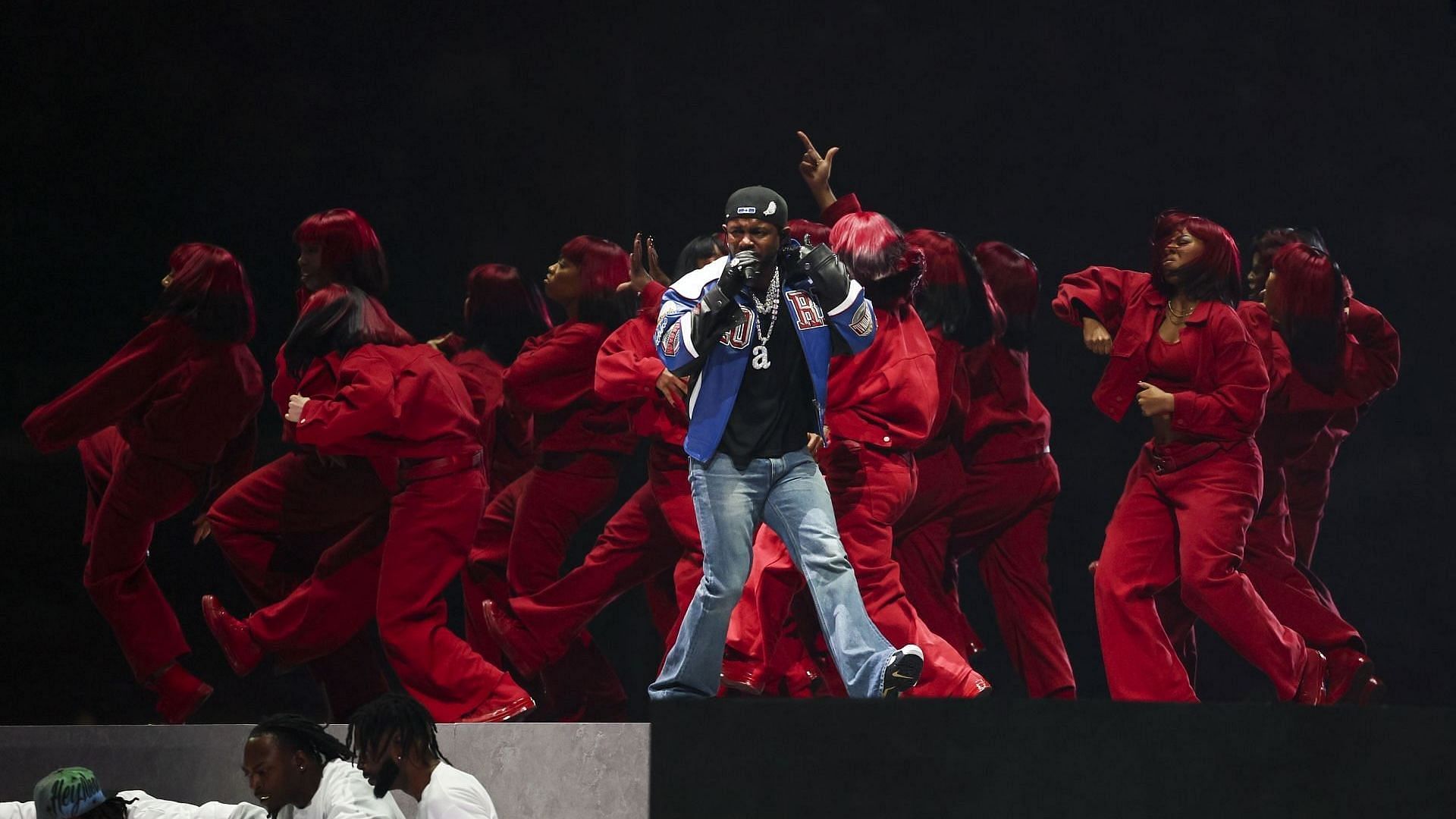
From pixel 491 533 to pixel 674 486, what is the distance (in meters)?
0.92

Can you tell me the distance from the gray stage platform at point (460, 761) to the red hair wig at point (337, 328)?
5.74ft

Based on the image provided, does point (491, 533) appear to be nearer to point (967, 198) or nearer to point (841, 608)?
point (841, 608)

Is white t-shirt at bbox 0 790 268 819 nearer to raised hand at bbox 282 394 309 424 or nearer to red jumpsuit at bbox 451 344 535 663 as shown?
red jumpsuit at bbox 451 344 535 663

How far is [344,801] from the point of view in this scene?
4.08 meters

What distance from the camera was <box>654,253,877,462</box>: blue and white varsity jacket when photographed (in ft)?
17.4

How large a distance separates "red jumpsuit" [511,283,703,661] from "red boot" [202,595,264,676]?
131 cm

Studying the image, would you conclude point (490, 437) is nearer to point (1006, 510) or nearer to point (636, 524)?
point (636, 524)

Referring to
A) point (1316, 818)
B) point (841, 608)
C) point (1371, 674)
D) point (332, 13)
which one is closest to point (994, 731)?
point (1316, 818)

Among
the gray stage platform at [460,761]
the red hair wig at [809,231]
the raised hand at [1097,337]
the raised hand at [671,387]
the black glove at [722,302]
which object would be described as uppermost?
the black glove at [722,302]

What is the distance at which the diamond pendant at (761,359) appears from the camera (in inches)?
211

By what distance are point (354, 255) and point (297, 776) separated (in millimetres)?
3238

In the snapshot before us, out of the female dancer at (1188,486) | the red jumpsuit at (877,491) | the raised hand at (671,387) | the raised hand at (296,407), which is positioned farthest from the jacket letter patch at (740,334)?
the raised hand at (296,407)

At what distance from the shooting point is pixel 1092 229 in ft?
21.2

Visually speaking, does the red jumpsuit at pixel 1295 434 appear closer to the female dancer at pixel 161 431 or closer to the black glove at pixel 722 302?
the black glove at pixel 722 302
